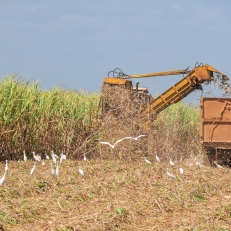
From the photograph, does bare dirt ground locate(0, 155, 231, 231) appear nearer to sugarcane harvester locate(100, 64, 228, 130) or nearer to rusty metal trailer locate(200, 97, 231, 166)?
rusty metal trailer locate(200, 97, 231, 166)

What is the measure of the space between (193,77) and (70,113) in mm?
3673

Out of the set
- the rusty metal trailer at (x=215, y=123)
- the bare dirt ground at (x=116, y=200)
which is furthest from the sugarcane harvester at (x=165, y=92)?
the bare dirt ground at (x=116, y=200)

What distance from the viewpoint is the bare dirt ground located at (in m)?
6.68

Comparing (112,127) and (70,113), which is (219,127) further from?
(70,113)

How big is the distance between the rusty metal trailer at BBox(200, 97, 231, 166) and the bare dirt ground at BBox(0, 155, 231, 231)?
7.66ft

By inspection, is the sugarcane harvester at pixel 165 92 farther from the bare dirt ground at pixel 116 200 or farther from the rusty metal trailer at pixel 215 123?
the bare dirt ground at pixel 116 200

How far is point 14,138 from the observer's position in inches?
563

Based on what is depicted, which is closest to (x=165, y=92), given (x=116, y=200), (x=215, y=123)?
(x=215, y=123)

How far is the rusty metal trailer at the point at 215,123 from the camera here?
537 inches

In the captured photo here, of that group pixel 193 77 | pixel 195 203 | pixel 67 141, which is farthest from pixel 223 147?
pixel 195 203

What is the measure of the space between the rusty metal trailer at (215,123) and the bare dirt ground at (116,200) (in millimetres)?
2334

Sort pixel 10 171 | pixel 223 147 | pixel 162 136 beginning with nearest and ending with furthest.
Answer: pixel 10 171
pixel 223 147
pixel 162 136

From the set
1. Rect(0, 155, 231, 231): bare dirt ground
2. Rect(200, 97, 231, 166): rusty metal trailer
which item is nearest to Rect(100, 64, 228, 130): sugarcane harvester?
Rect(200, 97, 231, 166): rusty metal trailer

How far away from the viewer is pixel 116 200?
320 inches
